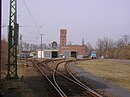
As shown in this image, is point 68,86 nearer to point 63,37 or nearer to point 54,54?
point 54,54

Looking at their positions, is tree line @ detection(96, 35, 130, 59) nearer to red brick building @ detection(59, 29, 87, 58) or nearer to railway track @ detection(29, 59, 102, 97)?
red brick building @ detection(59, 29, 87, 58)

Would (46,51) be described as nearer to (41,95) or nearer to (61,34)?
(61,34)

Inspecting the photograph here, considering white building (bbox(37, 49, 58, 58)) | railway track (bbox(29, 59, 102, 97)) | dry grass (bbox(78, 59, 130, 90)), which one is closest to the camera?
railway track (bbox(29, 59, 102, 97))

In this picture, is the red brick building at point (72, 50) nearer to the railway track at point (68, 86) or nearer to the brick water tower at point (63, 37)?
the brick water tower at point (63, 37)

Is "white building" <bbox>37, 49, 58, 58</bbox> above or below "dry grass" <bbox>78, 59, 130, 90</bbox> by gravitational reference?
above

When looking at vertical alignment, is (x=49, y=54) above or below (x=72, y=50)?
below

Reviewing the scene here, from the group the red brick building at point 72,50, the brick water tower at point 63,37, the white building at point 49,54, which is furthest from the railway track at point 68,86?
the brick water tower at point 63,37

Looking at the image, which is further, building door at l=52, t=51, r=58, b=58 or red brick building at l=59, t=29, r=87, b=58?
red brick building at l=59, t=29, r=87, b=58

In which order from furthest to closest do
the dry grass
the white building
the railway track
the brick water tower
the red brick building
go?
1. the brick water tower
2. the red brick building
3. the white building
4. the dry grass
5. the railway track

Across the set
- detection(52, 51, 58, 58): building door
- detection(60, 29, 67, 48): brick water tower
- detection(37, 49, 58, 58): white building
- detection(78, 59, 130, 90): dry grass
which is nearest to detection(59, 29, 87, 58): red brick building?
detection(52, 51, 58, 58): building door

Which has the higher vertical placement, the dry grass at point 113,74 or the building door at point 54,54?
the building door at point 54,54

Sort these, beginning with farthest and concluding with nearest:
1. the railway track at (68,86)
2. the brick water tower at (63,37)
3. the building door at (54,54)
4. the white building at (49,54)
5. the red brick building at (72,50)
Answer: the brick water tower at (63,37), the red brick building at (72,50), the building door at (54,54), the white building at (49,54), the railway track at (68,86)

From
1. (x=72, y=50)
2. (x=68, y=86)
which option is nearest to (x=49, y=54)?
(x=72, y=50)

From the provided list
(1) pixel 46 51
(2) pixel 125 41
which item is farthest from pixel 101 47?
(1) pixel 46 51
